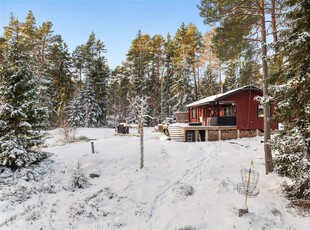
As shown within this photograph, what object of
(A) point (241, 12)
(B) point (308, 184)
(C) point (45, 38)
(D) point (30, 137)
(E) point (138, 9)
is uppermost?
(C) point (45, 38)

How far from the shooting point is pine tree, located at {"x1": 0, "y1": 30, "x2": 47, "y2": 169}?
27.1 ft

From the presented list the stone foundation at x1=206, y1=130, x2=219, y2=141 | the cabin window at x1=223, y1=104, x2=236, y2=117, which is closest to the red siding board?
the cabin window at x1=223, y1=104, x2=236, y2=117

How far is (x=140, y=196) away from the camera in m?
7.36

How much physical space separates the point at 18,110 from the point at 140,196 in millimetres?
6235

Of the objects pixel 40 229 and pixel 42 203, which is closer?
pixel 40 229

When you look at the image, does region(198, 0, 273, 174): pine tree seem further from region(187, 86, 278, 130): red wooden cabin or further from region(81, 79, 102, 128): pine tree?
region(81, 79, 102, 128): pine tree

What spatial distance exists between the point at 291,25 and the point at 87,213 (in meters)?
8.82

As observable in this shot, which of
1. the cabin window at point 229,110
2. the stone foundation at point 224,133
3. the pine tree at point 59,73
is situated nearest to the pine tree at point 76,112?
the pine tree at point 59,73

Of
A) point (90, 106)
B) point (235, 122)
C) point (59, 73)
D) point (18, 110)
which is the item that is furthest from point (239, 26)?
point (90, 106)

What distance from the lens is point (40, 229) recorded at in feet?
17.6

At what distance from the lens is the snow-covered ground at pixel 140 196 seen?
5789mm

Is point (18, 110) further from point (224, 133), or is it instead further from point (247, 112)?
point (247, 112)

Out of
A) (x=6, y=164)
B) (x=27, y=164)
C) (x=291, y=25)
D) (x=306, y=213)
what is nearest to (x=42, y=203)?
(x=27, y=164)

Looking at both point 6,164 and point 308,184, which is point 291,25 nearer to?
point 308,184
